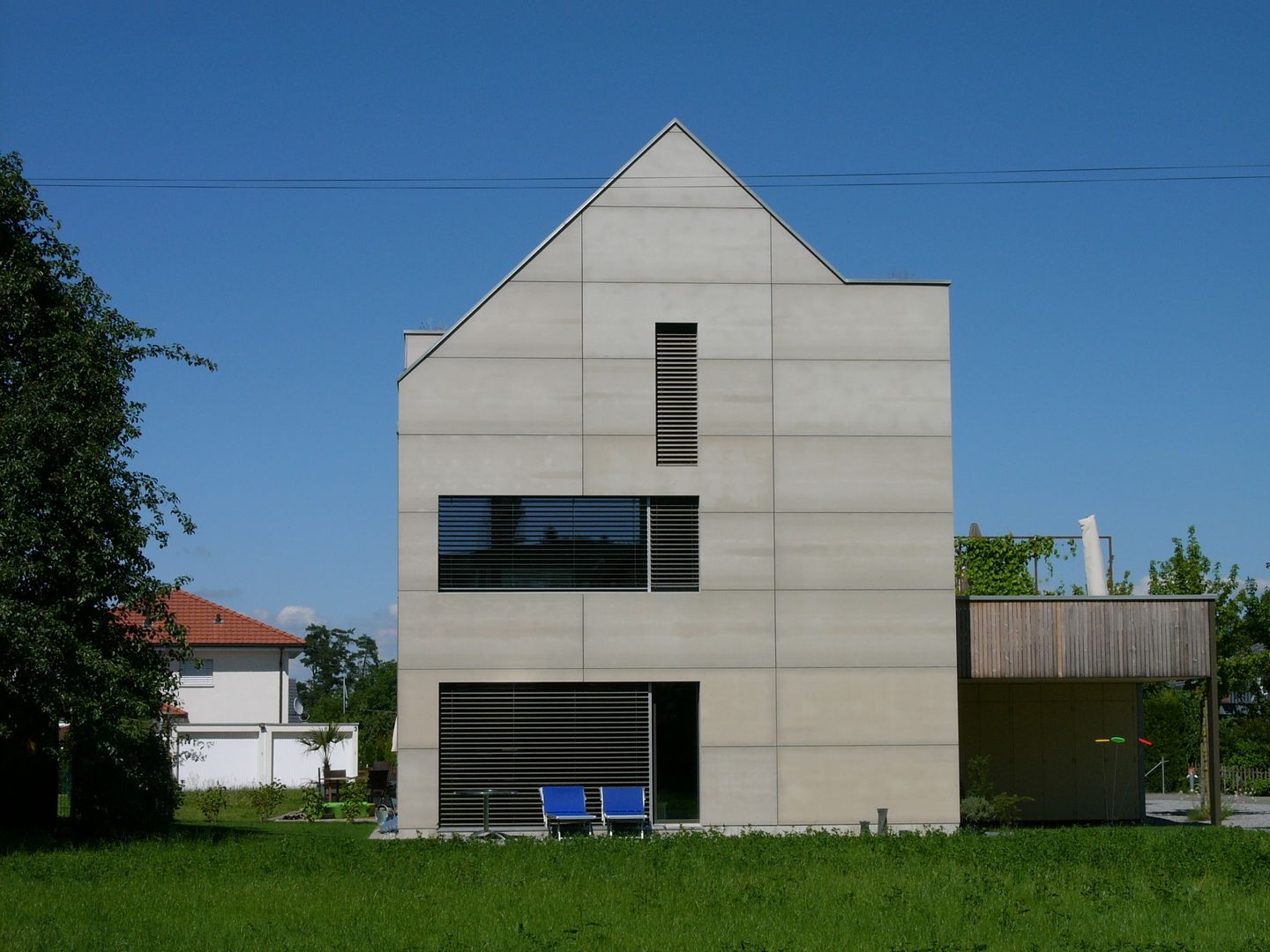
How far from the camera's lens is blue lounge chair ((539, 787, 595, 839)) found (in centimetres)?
2209

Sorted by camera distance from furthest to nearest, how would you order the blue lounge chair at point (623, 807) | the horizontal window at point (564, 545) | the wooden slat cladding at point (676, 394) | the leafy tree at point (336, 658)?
1. the leafy tree at point (336, 658)
2. the wooden slat cladding at point (676, 394)
3. the horizontal window at point (564, 545)
4. the blue lounge chair at point (623, 807)

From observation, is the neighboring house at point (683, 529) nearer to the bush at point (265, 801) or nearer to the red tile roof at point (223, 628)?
the bush at point (265, 801)

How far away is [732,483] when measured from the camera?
76.7 ft

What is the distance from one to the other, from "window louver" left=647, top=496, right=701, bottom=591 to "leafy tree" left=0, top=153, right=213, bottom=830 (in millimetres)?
7232

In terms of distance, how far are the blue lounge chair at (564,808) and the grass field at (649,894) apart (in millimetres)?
1672

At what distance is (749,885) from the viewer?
16.2 meters

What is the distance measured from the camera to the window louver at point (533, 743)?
22562mm

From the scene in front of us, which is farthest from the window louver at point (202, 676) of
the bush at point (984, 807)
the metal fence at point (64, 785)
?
the bush at point (984, 807)

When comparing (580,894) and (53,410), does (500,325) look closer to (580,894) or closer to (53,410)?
(53,410)

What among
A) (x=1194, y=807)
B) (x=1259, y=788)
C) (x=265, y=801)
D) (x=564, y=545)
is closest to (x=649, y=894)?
(x=564, y=545)

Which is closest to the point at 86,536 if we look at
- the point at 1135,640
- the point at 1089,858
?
the point at 1089,858

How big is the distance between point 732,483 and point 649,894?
8.88 meters

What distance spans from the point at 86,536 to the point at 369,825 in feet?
35.3

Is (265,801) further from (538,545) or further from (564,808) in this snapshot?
(538,545)
